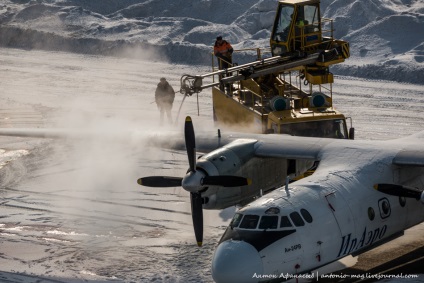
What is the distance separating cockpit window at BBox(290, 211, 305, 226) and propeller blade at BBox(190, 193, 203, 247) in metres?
3.51

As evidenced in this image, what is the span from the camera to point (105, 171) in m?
31.0

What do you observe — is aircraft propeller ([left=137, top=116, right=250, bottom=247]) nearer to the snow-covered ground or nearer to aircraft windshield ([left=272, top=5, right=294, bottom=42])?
aircraft windshield ([left=272, top=5, right=294, bottom=42])

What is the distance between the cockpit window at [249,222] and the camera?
18625 millimetres

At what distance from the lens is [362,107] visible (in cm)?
3859

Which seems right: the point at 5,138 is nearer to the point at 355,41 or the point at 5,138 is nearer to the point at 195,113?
the point at 195,113

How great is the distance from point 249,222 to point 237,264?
4.23 ft

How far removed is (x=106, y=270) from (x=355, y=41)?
28568 mm

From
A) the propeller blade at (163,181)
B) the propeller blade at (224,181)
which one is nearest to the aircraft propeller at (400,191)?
the propeller blade at (224,181)

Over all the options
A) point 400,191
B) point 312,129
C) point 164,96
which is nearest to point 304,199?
point 400,191

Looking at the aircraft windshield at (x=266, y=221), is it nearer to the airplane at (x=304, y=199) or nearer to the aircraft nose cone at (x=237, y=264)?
the airplane at (x=304, y=199)

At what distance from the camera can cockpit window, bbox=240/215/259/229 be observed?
1862cm

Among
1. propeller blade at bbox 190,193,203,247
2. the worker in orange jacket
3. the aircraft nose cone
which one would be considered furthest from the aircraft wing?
the worker in orange jacket

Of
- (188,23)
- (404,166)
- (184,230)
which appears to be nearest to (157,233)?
(184,230)

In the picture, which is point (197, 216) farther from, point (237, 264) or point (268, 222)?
point (237, 264)
